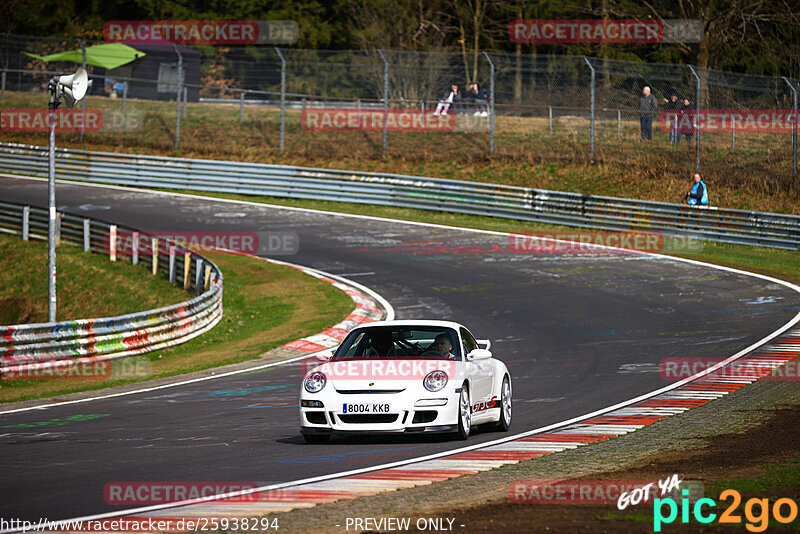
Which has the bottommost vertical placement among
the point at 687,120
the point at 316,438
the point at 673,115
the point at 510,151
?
the point at 316,438

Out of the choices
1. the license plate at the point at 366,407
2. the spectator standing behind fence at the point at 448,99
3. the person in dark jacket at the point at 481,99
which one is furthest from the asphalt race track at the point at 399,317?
the person in dark jacket at the point at 481,99

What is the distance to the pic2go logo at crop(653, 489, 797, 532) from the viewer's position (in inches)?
247

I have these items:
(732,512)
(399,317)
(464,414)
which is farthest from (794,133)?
(732,512)

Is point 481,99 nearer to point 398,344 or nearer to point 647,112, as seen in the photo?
point 647,112

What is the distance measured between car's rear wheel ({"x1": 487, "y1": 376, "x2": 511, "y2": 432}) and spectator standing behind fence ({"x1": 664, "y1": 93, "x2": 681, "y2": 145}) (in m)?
23.3

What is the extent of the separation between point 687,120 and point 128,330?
20.6 meters

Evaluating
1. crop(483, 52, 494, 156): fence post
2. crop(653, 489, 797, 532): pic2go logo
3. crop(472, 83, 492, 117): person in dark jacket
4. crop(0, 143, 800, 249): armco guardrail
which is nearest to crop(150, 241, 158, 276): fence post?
crop(0, 143, 800, 249): armco guardrail

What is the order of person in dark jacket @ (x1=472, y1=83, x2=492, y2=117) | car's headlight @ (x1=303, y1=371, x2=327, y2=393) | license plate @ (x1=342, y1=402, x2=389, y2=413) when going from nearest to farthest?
1. license plate @ (x1=342, y1=402, x2=389, y2=413)
2. car's headlight @ (x1=303, y1=371, x2=327, y2=393)
3. person in dark jacket @ (x1=472, y1=83, x2=492, y2=117)

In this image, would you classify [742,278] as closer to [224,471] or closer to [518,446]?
[518,446]

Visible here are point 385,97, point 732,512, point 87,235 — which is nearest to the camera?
point 732,512

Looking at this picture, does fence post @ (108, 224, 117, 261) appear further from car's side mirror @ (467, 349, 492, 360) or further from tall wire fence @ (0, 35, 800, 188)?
car's side mirror @ (467, 349, 492, 360)

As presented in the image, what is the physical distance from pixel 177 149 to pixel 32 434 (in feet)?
95.3

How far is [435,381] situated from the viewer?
399 inches

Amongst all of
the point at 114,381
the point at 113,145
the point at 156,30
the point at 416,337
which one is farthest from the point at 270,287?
the point at 156,30
